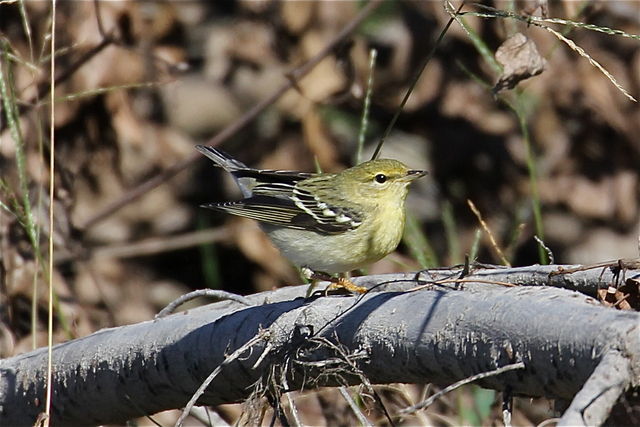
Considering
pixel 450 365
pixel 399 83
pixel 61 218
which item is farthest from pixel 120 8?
pixel 450 365

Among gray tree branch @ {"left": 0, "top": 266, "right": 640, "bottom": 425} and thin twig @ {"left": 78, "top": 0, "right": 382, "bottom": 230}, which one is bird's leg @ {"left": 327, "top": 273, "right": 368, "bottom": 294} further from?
thin twig @ {"left": 78, "top": 0, "right": 382, "bottom": 230}

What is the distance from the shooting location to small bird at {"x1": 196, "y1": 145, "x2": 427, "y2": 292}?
4.75 metres

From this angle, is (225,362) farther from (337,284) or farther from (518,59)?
(518,59)

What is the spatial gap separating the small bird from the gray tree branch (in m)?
0.50

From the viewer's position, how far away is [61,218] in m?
5.45

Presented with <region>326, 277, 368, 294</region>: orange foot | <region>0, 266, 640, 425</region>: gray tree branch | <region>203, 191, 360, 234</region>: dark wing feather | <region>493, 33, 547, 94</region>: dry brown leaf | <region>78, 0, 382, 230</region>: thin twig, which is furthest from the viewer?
<region>78, 0, 382, 230</region>: thin twig

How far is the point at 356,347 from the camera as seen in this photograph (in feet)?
10.1

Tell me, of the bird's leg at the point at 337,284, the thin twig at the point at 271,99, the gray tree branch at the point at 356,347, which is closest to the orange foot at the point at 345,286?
the bird's leg at the point at 337,284

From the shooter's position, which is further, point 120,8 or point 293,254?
point 120,8

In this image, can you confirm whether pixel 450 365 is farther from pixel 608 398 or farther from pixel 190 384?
pixel 190 384

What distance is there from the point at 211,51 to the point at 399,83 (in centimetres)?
156

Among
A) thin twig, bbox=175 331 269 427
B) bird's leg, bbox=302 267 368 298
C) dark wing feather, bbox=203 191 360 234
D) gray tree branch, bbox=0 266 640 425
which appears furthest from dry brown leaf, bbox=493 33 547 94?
dark wing feather, bbox=203 191 360 234

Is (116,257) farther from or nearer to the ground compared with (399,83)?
nearer to the ground

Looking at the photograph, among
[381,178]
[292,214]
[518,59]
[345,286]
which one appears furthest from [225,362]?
[381,178]
